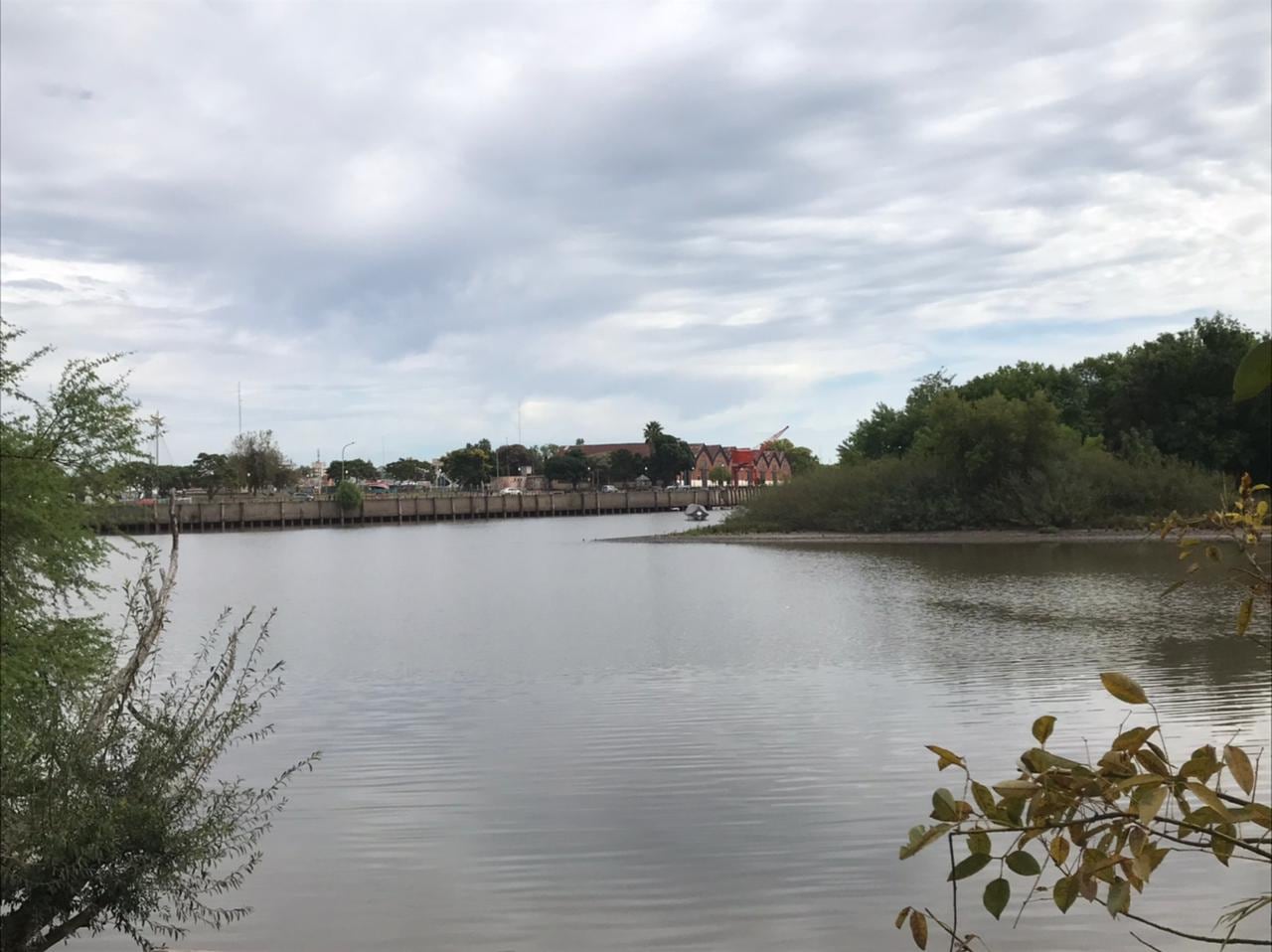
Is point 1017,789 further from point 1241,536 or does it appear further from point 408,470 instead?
point 408,470

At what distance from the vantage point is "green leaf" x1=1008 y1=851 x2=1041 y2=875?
1865mm

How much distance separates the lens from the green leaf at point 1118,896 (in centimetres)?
177

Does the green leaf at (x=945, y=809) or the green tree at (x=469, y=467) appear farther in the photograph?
the green tree at (x=469, y=467)

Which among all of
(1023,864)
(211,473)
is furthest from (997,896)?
(211,473)

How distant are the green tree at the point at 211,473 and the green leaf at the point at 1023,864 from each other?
127715 millimetres

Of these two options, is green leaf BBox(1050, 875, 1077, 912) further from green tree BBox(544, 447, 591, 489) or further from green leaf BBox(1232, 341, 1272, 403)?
green tree BBox(544, 447, 591, 489)

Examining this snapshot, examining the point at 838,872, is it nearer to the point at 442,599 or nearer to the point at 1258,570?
the point at 1258,570

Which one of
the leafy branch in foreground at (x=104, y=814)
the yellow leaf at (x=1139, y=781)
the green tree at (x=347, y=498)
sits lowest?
the leafy branch in foreground at (x=104, y=814)

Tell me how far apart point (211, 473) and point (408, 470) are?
182ft

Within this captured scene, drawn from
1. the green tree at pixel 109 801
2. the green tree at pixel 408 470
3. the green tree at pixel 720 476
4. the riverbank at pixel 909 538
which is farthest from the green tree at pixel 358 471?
the green tree at pixel 109 801

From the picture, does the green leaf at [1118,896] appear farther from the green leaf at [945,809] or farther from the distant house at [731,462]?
the distant house at [731,462]

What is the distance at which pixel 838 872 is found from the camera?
29.1 ft

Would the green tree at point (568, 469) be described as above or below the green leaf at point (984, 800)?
above

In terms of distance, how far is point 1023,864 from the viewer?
6.21ft
